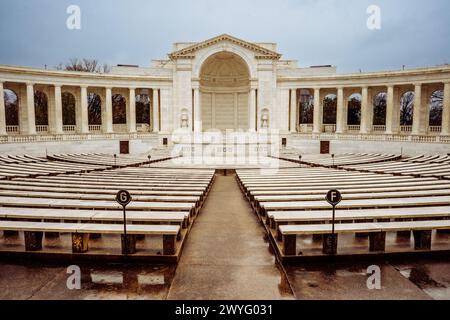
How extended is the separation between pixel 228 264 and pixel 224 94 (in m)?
42.7

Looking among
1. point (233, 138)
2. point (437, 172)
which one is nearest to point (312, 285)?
point (437, 172)

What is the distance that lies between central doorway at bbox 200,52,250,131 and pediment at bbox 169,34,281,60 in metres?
3.18

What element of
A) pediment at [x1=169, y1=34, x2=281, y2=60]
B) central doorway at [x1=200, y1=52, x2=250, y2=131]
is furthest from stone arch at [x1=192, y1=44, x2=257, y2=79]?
central doorway at [x1=200, y1=52, x2=250, y2=131]

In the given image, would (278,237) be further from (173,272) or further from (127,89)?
(127,89)

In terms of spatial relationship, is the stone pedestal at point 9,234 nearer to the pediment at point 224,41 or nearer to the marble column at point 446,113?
the pediment at point 224,41

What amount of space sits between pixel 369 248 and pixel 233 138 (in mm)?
36365

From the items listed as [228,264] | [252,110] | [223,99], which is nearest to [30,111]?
[223,99]

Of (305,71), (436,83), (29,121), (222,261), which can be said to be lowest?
(222,261)

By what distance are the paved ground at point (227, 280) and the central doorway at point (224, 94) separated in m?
40.8

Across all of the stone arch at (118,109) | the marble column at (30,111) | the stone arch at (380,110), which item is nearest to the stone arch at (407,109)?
the stone arch at (380,110)

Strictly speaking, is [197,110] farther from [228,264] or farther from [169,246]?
[228,264]

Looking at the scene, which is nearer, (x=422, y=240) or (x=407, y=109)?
(x=422, y=240)

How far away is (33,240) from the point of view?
757 cm
